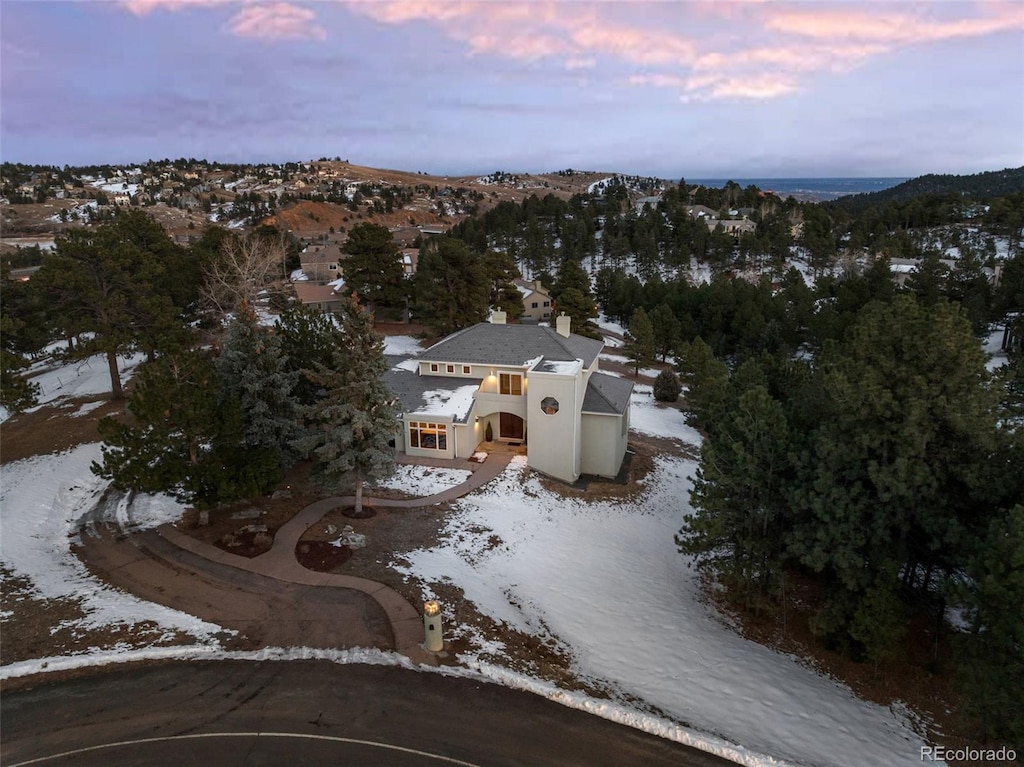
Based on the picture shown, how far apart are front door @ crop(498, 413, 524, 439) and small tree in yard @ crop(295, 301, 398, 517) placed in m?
9.54

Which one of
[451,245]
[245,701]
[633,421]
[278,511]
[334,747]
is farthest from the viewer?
[451,245]

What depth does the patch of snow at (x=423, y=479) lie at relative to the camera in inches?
952

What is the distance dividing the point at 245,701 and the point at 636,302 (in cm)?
6093

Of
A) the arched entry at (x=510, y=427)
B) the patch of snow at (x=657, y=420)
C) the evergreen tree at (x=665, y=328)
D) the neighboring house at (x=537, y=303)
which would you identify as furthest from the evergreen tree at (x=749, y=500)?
the neighboring house at (x=537, y=303)

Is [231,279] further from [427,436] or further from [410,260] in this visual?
[410,260]

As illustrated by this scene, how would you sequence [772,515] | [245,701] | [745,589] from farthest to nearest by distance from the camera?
[745,589] → [772,515] → [245,701]

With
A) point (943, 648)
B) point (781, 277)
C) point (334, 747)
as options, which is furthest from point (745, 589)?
point (781, 277)

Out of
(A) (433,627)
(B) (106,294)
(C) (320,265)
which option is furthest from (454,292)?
(C) (320,265)

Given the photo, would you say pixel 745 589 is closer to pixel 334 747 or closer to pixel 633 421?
pixel 334 747

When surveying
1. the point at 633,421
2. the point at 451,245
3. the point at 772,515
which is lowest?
the point at 633,421

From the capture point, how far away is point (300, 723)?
38.4 ft

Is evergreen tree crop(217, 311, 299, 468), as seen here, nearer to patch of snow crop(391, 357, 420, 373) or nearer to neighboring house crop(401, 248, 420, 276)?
patch of snow crop(391, 357, 420, 373)

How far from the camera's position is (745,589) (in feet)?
59.2

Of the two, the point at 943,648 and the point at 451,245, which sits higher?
the point at 451,245
